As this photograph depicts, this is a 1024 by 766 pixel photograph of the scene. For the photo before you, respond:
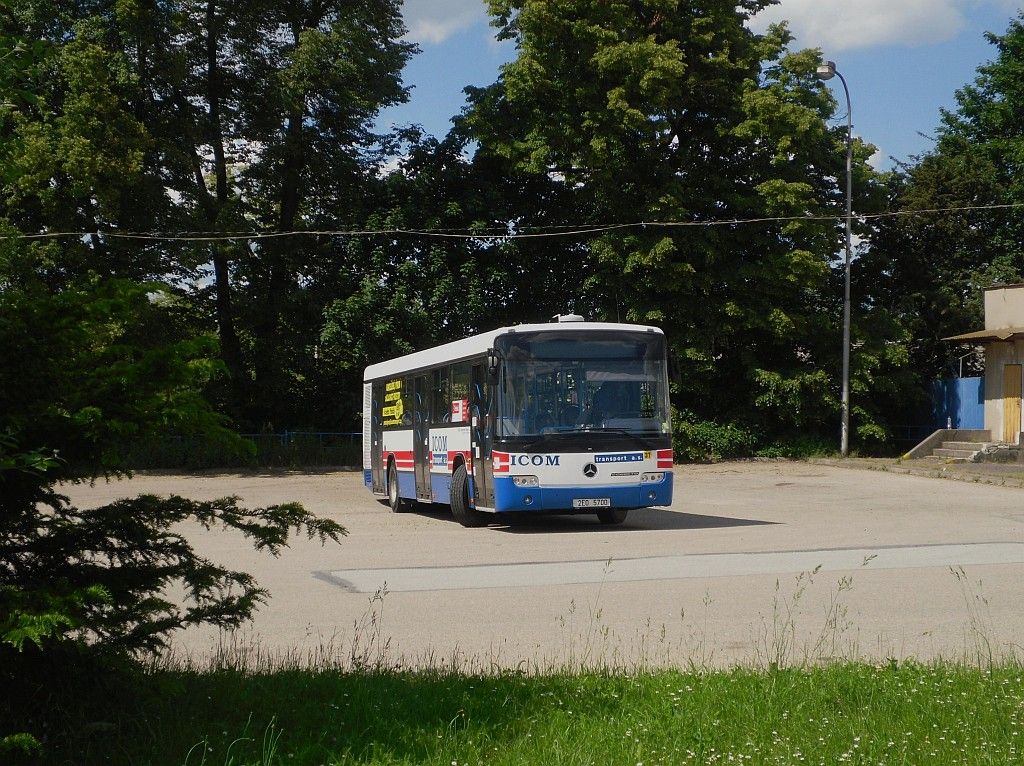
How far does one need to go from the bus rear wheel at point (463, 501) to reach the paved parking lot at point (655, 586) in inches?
13.5

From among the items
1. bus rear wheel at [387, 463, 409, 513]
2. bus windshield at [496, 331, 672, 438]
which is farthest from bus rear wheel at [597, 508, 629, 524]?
bus rear wheel at [387, 463, 409, 513]

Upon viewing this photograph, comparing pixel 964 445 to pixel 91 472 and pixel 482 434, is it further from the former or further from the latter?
pixel 91 472

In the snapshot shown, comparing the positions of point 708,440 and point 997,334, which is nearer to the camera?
point 997,334

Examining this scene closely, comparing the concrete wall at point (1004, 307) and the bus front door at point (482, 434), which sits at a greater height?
the concrete wall at point (1004, 307)

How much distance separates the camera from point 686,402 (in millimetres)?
38938

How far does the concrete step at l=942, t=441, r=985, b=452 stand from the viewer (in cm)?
3519

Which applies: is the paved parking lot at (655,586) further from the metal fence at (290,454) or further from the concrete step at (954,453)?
the metal fence at (290,454)

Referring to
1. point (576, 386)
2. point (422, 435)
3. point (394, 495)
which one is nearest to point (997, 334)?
point (394, 495)

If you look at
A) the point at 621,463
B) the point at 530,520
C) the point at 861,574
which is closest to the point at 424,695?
the point at 861,574

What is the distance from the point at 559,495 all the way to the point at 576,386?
1.61 metres

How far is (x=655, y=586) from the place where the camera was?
1131cm

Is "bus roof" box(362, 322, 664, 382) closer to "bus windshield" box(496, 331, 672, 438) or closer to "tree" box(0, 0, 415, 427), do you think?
"bus windshield" box(496, 331, 672, 438)

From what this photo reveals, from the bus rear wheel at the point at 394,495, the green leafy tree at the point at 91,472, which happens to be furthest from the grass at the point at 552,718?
the bus rear wheel at the point at 394,495

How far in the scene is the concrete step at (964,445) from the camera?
115ft
